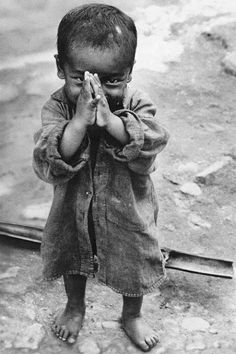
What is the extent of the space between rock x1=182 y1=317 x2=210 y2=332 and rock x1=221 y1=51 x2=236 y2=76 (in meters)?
2.19

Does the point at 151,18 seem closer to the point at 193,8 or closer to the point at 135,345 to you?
the point at 193,8

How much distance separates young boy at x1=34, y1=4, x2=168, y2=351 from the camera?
2016 mm

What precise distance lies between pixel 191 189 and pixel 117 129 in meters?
1.48

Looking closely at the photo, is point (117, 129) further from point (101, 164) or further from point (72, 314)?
point (72, 314)

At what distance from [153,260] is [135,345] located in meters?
0.42

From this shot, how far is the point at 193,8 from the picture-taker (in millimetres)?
5207

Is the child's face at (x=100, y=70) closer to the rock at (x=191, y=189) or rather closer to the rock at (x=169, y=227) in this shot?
→ the rock at (x=169, y=227)

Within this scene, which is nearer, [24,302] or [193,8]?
[24,302]

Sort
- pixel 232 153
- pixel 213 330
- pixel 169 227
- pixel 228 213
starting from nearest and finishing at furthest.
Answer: pixel 213 330
pixel 169 227
pixel 228 213
pixel 232 153

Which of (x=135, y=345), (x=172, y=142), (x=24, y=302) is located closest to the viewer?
(x=135, y=345)

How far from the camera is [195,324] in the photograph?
271cm

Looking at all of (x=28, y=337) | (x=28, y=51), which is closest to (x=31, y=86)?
(x=28, y=51)

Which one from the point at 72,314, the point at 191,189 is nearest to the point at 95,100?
the point at 72,314

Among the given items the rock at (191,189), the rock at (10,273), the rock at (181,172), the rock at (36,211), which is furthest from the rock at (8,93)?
the rock at (10,273)
